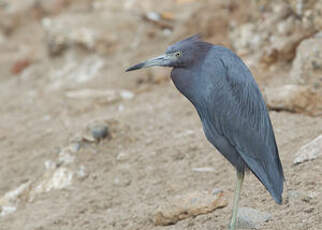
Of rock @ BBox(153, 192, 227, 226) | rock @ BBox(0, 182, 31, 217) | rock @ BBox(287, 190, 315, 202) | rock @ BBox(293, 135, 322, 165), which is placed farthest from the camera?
rock @ BBox(0, 182, 31, 217)

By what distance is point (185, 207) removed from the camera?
4.52 m

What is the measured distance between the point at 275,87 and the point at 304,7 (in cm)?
119

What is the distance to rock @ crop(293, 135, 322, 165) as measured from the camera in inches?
189

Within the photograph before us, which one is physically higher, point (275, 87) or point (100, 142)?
point (275, 87)

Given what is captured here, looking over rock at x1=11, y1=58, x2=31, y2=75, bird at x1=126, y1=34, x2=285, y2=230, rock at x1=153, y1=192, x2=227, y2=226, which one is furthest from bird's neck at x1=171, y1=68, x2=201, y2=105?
rock at x1=11, y1=58, x2=31, y2=75

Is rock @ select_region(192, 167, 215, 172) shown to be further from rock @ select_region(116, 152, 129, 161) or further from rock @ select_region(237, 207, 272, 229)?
rock @ select_region(237, 207, 272, 229)

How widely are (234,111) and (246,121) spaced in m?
0.12

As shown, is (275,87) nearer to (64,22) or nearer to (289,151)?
(289,151)

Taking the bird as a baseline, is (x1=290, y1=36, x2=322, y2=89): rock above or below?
below

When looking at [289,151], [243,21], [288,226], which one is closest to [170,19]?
[243,21]

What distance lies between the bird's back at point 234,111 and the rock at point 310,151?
70 cm

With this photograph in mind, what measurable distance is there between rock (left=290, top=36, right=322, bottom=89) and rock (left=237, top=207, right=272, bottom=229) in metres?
2.21

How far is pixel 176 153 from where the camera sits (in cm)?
579

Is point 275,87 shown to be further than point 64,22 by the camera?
No
